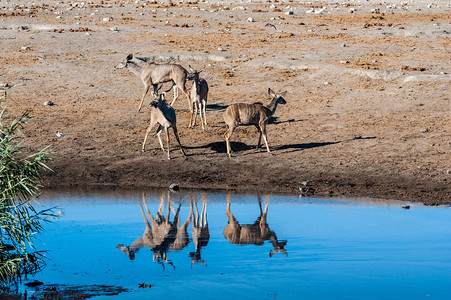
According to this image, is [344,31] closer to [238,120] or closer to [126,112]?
[126,112]

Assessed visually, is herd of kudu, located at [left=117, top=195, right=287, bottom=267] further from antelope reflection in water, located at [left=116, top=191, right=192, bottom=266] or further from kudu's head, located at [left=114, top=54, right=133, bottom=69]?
kudu's head, located at [left=114, top=54, right=133, bottom=69]

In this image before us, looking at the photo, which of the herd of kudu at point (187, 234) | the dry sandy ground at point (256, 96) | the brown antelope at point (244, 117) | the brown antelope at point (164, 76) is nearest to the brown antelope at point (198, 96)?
the dry sandy ground at point (256, 96)

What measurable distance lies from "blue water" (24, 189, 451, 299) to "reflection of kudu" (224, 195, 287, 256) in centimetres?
6

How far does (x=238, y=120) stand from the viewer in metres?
16.1

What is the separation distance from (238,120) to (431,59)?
10.2 metres

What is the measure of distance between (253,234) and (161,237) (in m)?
1.39

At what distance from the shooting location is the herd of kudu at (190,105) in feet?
52.7

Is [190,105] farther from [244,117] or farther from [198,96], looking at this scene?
[244,117]

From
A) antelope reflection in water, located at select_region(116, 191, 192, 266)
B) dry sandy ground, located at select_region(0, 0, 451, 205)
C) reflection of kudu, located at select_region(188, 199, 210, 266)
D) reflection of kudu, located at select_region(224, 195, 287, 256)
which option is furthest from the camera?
dry sandy ground, located at select_region(0, 0, 451, 205)

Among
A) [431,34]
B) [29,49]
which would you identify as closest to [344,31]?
[431,34]

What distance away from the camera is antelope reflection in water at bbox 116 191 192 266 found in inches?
406

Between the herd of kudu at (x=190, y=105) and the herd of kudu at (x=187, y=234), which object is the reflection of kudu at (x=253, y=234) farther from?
the herd of kudu at (x=190, y=105)

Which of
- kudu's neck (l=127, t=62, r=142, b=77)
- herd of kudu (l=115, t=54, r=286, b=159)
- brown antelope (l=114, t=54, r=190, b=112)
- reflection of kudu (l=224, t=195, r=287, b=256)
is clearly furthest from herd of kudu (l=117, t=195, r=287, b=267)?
kudu's neck (l=127, t=62, r=142, b=77)

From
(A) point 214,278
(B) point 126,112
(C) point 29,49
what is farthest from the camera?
(C) point 29,49
